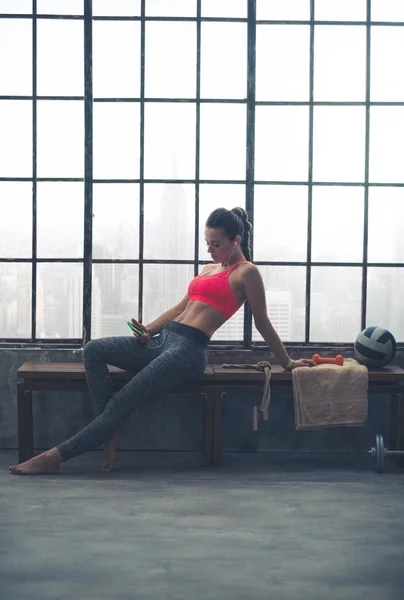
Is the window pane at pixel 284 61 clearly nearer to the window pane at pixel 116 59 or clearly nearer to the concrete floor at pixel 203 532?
the window pane at pixel 116 59

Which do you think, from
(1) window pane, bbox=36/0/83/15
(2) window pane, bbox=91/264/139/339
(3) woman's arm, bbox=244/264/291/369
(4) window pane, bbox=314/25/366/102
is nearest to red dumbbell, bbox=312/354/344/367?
(3) woman's arm, bbox=244/264/291/369

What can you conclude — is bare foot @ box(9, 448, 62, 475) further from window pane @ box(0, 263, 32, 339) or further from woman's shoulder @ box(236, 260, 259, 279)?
woman's shoulder @ box(236, 260, 259, 279)

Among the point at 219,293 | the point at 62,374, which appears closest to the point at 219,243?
the point at 219,293

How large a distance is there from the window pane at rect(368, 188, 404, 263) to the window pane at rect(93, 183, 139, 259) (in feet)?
4.72

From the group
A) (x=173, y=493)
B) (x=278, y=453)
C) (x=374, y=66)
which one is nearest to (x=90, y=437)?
(x=173, y=493)

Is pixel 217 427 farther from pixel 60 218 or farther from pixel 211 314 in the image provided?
pixel 60 218

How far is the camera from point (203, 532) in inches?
129

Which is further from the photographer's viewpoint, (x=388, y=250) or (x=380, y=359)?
(x=388, y=250)

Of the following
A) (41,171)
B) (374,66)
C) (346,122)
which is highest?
(374,66)

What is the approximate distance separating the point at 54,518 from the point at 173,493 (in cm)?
65

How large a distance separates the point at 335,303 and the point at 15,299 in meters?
1.97

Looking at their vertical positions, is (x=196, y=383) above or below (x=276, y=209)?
below

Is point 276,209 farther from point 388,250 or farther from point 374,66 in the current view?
point 374,66

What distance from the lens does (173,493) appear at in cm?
386
